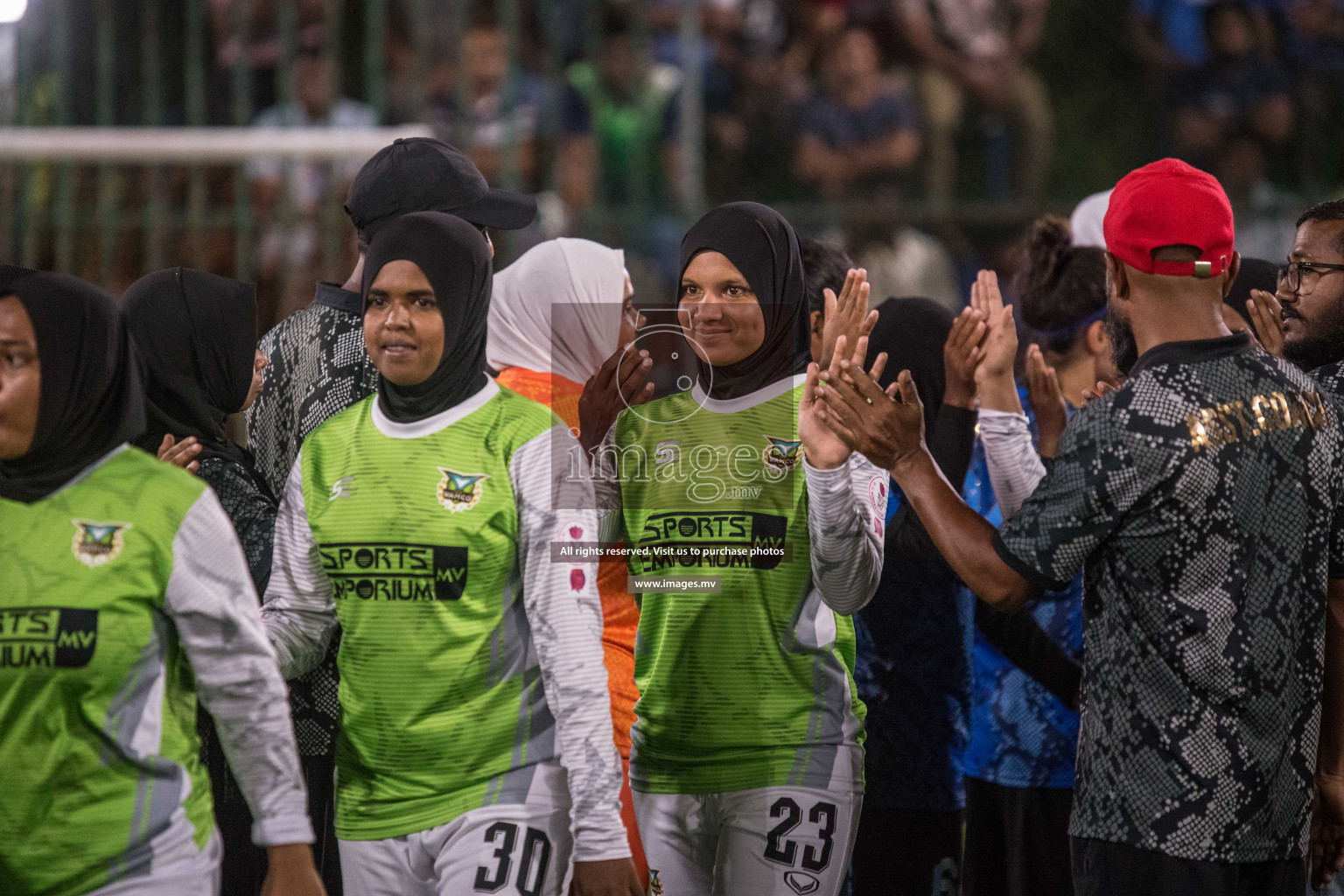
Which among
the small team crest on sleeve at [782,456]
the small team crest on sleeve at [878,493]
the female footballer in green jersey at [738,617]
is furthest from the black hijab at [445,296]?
the small team crest on sleeve at [878,493]

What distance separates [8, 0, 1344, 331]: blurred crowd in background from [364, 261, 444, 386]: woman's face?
292 centimetres

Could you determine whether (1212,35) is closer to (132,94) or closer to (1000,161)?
(1000,161)

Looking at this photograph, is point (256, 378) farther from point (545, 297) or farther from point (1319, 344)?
point (1319, 344)

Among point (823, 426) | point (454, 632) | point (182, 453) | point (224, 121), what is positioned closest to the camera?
point (454, 632)

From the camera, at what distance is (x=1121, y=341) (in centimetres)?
270

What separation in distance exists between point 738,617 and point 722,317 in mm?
596

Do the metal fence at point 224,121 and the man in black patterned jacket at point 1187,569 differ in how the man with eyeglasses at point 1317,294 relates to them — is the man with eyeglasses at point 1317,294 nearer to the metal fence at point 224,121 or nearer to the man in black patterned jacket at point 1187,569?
the man in black patterned jacket at point 1187,569

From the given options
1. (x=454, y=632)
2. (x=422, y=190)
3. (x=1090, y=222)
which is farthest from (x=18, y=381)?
(x=1090, y=222)

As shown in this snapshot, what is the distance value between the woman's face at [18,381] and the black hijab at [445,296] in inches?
25.0

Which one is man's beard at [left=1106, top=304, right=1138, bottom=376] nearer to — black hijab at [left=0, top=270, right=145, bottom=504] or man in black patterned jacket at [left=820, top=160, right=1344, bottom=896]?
man in black patterned jacket at [left=820, top=160, right=1344, bottom=896]

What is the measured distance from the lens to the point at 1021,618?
334cm

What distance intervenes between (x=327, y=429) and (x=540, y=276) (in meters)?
0.80

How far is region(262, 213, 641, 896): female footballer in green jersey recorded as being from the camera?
2539mm

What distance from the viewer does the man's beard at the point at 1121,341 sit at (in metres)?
2.66
